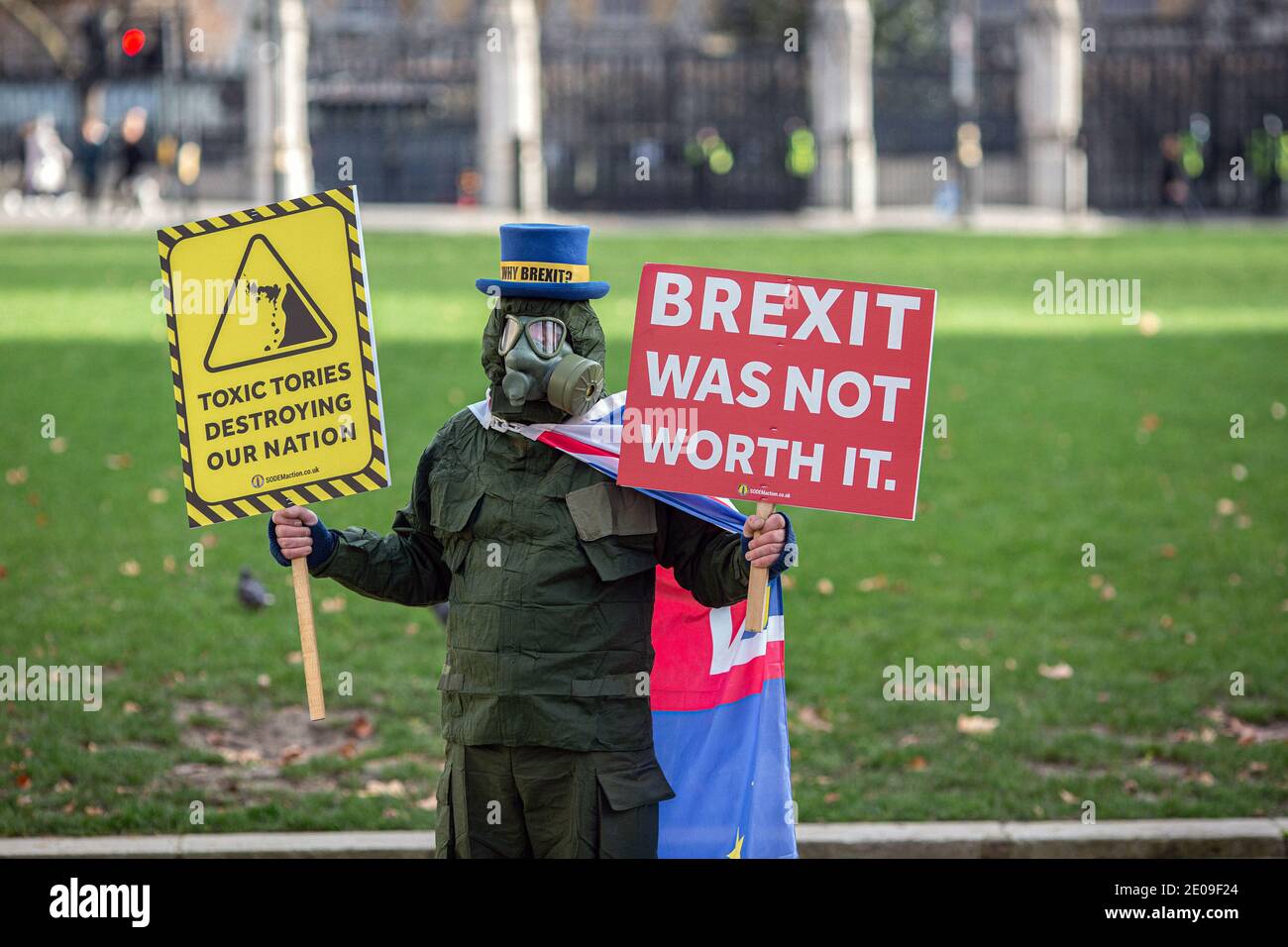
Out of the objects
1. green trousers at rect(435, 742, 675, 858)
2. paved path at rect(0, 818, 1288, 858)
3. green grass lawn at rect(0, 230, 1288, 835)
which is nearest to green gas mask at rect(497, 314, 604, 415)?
green trousers at rect(435, 742, 675, 858)

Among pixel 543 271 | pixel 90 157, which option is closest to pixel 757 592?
pixel 543 271

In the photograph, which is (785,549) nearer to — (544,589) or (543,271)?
(544,589)

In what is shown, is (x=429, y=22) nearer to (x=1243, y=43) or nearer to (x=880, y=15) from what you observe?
(x=880, y=15)

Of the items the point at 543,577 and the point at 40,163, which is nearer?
the point at 543,577

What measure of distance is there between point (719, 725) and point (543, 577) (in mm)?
749

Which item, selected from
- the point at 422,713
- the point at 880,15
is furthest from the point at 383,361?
the point at 880,15

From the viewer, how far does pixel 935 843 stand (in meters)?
5.97

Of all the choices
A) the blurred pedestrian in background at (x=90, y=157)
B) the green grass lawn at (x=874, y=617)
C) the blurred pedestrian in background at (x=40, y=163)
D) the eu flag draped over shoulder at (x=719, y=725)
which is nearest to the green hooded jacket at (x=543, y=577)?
the eu flag draped over shoulder at (x=719, y=725)

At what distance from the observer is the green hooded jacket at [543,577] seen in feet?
13.9

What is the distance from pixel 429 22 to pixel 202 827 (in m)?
51.0

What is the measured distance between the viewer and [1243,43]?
4138cm

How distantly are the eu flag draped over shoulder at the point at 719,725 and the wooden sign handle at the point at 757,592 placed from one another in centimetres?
34

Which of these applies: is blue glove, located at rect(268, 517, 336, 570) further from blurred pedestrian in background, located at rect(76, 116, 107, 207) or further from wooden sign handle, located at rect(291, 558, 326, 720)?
blurred pedestrian in background, located at rect(76, 116, 107, 207)
